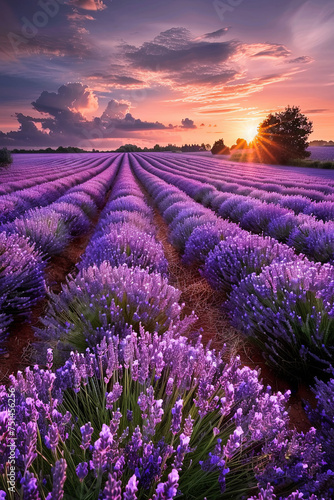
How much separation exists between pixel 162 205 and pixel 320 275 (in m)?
6.63

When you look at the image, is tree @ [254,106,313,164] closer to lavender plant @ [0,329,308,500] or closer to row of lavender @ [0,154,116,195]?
row of lavender @ [0,154,116,195]

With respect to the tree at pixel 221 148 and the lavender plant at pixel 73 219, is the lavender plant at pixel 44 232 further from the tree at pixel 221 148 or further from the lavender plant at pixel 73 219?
the tree at pixel 221 148

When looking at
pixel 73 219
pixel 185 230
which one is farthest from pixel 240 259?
pixel 73 219

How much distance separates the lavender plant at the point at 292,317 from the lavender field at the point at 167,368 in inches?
0.5

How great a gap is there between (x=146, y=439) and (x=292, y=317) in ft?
5.06

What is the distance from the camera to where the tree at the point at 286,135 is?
3400cm

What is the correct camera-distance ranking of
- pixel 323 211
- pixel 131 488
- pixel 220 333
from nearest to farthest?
pixel 131 488 < pixel 220 333 < pixel 323 211

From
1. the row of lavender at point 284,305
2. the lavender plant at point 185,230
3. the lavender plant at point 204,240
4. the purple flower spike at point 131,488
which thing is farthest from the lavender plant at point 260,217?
the purple flower spike at point 131,488

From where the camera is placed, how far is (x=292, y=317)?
2180mm

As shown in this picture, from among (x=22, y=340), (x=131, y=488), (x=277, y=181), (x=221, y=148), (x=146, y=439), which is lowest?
(x=22, y=340)

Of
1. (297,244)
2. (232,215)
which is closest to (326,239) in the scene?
(297,244)

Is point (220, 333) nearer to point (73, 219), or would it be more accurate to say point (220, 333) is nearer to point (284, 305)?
point (284, 305)

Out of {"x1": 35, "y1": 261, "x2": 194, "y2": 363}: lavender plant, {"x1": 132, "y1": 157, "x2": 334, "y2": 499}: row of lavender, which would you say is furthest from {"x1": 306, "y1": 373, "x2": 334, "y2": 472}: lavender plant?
{"x1": 35, "y1": 261, "x2": 194, "y2": 363}: lavender plant

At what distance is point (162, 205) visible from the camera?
8.71 meters
